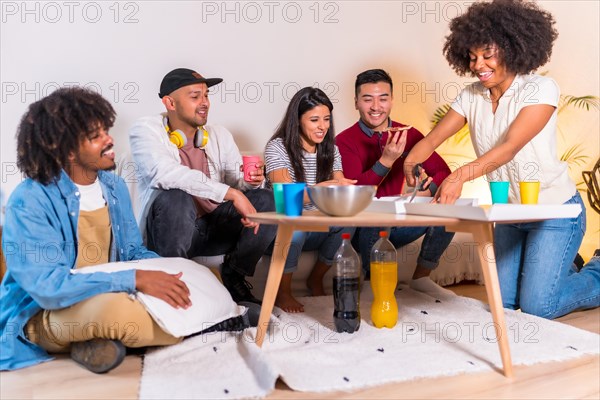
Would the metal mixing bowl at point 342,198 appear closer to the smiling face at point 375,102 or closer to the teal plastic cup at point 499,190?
the teal plastic cup at point 499,190

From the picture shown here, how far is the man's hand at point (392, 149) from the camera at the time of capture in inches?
109

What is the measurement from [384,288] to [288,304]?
0.42 meters

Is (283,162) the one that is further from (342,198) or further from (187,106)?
(342,198)

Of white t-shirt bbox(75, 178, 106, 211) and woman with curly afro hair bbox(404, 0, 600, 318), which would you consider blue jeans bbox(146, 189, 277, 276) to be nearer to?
white t-shirt bbox(75, 178, 106, 211)

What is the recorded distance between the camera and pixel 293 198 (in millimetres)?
1940

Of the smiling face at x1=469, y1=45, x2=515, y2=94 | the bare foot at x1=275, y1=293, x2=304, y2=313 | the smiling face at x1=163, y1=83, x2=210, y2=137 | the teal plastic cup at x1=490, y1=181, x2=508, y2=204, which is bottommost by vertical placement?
the bare foot at x1=275, y1=293, x2=304, y2=313

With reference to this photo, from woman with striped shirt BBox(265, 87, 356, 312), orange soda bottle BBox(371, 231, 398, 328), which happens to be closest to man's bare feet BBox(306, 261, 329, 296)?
woman with striped shirt BBox(265, 87, 356, 312)

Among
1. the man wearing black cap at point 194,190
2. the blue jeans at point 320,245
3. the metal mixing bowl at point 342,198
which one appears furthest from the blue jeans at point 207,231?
the metal mixing bowl at point 342,198

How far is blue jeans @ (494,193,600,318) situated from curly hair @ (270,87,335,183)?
736 mm

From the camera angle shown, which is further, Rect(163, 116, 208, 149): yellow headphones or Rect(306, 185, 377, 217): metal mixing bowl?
Rect(163, 116, 208, 149): yellow headphones

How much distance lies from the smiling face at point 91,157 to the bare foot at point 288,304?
848 millimetres

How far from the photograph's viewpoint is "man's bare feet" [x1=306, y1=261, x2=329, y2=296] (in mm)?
2918

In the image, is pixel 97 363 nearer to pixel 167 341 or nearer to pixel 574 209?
pixel 167 341

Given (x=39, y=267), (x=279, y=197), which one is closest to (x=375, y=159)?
(x=279, y=197)
